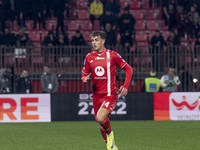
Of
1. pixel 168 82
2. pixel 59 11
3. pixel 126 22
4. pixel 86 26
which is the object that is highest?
pixel 59 11

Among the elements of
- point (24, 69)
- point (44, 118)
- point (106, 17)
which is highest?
point (106, 17)

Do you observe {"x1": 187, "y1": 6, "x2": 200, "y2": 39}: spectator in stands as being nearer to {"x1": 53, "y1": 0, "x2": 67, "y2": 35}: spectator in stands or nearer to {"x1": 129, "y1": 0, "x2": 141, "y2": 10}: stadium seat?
{"x1": 129, "y1": 0, "x2": 141, "y2": 10}: stadium seat

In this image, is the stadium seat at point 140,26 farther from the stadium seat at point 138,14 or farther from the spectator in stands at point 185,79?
the spectator in stands at point 185,79

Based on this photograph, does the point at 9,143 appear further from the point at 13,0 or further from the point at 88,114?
the point at 13,0

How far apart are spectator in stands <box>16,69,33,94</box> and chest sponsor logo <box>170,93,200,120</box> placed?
5.22 metres

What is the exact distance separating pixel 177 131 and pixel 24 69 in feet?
24.3

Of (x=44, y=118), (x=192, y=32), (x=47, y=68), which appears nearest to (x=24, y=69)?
(x=47, y=68)

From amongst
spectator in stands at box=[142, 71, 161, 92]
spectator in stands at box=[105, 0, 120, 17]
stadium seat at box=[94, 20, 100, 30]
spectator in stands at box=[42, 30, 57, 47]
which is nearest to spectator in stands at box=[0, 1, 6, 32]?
spectator in stands at box=[42, 30, 57, 47]

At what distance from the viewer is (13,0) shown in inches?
945

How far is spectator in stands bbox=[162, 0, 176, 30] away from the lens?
24109mm

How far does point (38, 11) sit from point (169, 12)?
629cm

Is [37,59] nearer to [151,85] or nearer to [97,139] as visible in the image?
[151,85]

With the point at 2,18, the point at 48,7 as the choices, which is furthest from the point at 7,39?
the point at 48,7

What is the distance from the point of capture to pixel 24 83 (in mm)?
18266
